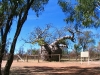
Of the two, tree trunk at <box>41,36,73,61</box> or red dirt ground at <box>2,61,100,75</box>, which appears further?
tree trunk at <box>41,36,73,61</box>

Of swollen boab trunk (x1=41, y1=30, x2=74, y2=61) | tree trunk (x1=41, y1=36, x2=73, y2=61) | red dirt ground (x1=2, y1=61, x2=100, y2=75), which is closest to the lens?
red dirt ground (x1=2, y1=61, x2=100, y2=75)

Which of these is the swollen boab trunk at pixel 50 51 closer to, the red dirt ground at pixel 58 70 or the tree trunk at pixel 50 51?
the tree trunk at pixel 50 51

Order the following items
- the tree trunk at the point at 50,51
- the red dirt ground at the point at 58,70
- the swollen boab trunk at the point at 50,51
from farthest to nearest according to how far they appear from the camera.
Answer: the swollen boab trunk at the point at 50,51 → the tree trunk at the point at 50,51 → the red dirt ground at the point at 58,70

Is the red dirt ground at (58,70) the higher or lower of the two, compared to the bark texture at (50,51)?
lower

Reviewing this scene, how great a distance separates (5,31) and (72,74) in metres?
6.80

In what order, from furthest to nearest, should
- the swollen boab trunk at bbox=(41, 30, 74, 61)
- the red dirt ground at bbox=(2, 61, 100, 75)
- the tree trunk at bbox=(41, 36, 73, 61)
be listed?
the swollen boab trunk at bbox=(41, 30, 74, 61) → the tree trunk at bbox=(41, 36, 73, 61) → the red dirt ground at bbox=(2, 61, 100, 75)

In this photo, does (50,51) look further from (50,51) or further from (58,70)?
(58,70)

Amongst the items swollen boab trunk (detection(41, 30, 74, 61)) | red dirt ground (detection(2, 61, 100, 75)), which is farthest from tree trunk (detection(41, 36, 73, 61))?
red dirt ground (detection(2, 61, 100, 75))

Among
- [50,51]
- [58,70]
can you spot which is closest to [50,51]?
[50,51]

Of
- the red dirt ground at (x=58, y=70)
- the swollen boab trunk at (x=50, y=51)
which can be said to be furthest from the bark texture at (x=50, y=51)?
the red dirt ground at (x=58, y=70)

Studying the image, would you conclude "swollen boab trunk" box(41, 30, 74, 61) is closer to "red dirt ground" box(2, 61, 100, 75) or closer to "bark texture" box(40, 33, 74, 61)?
"bark texture" box(40, 33, 74, 61)

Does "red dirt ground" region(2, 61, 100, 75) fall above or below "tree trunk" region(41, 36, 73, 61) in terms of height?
below

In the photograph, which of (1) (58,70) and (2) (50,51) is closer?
(1) (58,70)

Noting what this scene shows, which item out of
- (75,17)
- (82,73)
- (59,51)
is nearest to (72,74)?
(82,73)
